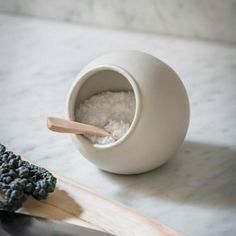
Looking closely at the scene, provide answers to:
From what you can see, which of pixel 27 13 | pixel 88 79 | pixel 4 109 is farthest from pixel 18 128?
pixel 27 13

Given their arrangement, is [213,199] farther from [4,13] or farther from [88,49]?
[4,13]

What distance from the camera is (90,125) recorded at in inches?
24.6

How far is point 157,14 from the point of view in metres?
1.04

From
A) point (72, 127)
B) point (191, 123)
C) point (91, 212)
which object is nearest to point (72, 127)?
point (72, 127)

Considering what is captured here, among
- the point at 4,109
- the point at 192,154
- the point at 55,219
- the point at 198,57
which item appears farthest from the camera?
the point at 198,57

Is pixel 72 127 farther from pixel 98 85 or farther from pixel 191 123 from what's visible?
pixel 191 123

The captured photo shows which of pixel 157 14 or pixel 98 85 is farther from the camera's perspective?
pixel 157 14

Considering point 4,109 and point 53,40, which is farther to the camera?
point 53,40

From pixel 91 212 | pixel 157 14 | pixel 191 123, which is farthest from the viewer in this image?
pixel 157 14

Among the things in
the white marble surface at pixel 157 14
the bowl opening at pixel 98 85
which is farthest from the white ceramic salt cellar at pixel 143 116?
the white marble surface at pixel 157 14

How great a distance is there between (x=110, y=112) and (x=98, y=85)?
0.14 feet

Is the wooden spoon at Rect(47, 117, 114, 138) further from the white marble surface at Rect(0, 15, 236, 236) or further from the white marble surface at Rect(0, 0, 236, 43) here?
the white marble surface at Rect(0, 0, 236, 43)

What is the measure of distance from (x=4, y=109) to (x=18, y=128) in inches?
2.9

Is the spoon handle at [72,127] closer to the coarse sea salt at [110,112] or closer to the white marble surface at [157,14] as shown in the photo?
the coarse sea salt at [110,112]
